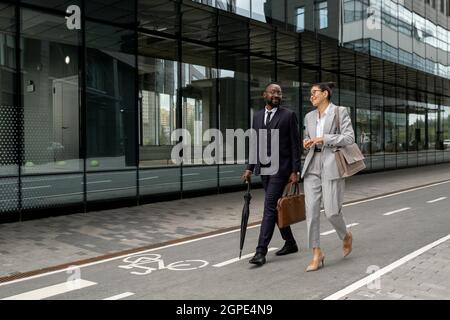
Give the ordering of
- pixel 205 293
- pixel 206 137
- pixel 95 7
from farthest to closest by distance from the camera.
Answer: pixel 206 137
pixel 95 7
pixel 205 293

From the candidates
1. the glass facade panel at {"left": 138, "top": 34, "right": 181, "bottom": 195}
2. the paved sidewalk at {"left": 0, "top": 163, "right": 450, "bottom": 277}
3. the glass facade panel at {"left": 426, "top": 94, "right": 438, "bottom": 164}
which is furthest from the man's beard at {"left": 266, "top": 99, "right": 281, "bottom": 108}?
the glass facade panel at {"left": 426, "top": 94, "right": 438, "bottom": 164}

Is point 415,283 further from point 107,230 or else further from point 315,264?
point 107,230

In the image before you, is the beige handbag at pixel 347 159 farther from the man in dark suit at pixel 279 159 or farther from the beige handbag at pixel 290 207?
the beige handbag at pixel 290 207

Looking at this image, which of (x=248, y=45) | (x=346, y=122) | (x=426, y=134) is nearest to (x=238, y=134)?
(x=248, y=45)

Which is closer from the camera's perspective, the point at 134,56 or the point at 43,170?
the point at 43,170

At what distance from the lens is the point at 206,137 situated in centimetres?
1352

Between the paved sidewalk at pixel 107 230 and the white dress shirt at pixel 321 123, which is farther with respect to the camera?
the paved sidewalk at pixel 107 230

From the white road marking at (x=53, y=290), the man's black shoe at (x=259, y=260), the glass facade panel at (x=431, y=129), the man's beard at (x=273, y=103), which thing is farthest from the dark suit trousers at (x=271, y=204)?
the glass facade panel at (x=431, y=129)

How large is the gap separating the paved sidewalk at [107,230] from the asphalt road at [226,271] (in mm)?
610

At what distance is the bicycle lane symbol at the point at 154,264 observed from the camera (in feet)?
18.8

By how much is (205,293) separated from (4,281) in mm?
2323

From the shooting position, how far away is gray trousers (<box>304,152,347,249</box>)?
210 inches
